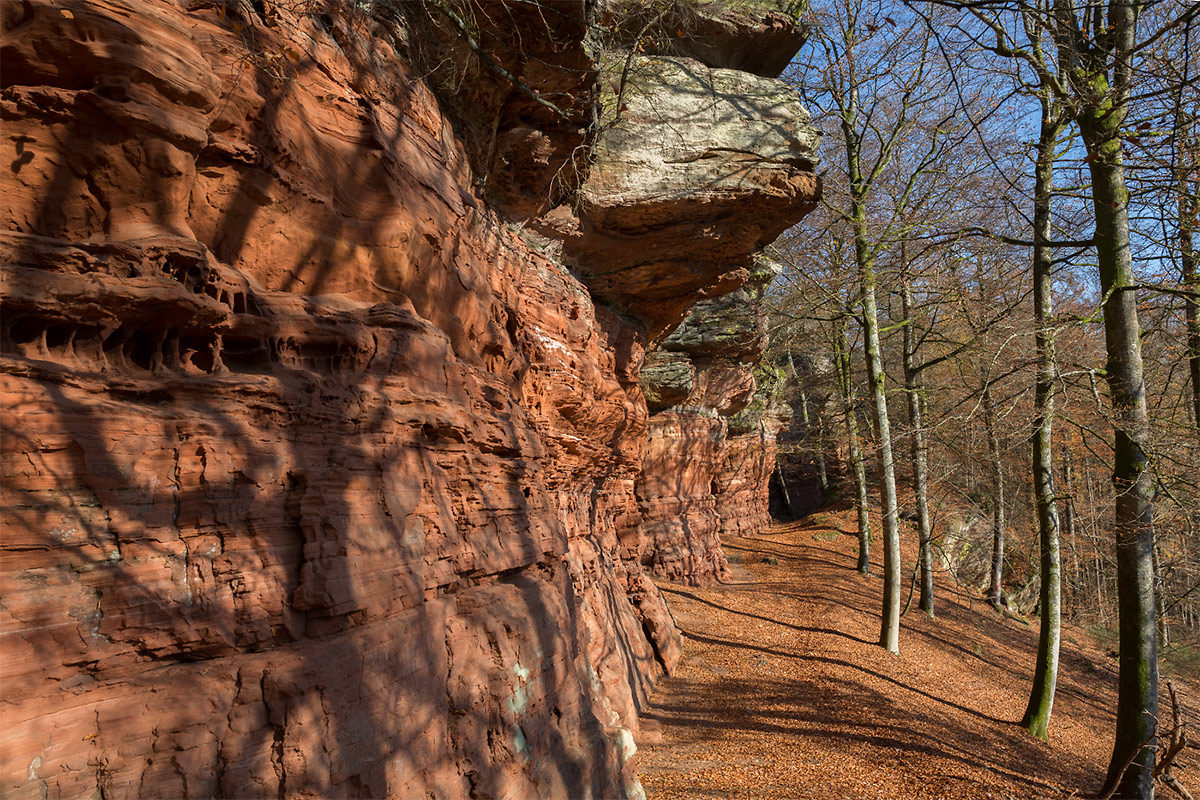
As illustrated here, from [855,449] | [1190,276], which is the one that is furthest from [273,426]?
[855,449]

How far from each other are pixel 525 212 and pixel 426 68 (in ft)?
9.65

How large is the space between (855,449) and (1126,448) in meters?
9.14

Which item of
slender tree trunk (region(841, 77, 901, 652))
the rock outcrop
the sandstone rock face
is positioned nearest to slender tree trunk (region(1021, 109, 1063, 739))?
slender tree trunk (region(841, 77, 901, 652))

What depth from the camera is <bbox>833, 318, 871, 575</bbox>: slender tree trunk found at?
1647 cm

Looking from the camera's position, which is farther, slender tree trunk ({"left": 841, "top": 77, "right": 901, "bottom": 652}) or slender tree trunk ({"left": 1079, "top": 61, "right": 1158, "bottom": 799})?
slender tree trunk ({"left": 841, "top": 77, "right": 901, "bottom": 652})

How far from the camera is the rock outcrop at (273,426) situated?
10.3 ft

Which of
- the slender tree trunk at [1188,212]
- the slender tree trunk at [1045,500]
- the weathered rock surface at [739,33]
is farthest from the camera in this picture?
the weathered rock surface at [739,33]

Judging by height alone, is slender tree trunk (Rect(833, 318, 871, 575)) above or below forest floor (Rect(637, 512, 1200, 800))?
above

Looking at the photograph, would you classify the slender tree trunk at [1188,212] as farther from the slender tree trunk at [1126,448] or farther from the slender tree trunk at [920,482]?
the slender tree trunk at [920,482]

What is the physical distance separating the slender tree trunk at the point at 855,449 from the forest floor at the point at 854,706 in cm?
124

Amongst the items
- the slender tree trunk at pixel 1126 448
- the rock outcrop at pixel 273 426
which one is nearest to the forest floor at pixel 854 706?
the slender tree trunk at pixel 1126 448

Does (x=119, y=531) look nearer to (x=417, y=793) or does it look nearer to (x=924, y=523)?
(x=417, y=793)

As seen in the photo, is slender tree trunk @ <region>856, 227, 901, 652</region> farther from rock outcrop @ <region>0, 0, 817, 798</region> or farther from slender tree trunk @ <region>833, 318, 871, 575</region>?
rock outcrop @ <region>0, 0, 817, 798</region>

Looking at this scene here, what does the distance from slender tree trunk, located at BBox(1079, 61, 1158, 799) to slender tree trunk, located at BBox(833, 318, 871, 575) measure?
7098mm
